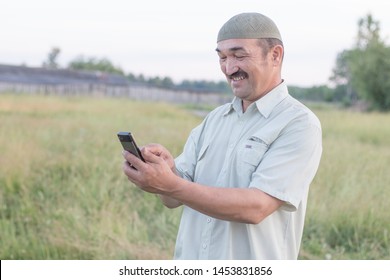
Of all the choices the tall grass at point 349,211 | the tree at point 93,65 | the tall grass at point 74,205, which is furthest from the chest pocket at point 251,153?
the tree at point 93,65

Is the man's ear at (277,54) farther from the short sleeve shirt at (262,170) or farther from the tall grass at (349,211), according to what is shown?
the tall grass at (349,211)

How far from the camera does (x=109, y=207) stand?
507 centimetres

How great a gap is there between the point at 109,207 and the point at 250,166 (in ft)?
11.0

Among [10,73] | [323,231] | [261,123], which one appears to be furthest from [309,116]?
[10,73]

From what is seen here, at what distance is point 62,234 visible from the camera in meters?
4.58

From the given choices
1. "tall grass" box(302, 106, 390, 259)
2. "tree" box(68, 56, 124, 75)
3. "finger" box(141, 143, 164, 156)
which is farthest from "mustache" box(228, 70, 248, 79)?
"tree" box(68, 56, 124, 75)

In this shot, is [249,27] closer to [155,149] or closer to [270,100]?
[270,100]

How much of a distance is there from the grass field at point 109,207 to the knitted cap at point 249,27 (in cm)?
251

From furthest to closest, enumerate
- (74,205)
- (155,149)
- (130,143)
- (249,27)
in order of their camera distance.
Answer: (74,205)
(155,149)
(249,27)
(130,143)

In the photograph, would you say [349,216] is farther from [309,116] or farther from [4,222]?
[309,116]

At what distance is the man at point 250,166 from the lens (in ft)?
5.71

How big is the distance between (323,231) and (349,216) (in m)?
0.26

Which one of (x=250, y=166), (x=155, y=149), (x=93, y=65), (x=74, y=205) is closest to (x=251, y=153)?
(x=250, y=166)

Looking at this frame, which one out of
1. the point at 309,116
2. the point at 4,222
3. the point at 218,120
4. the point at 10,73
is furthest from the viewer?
the point at 10,73
